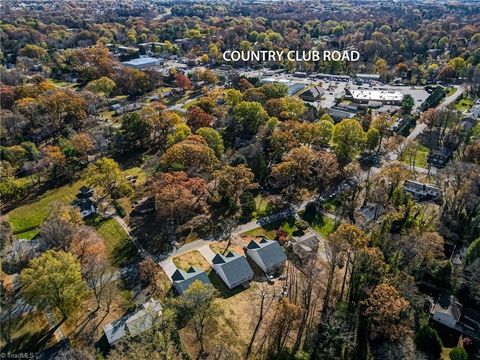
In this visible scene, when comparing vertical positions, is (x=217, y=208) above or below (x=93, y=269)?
below

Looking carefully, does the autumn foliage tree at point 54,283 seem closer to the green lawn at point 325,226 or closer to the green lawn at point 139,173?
the green lawn at point 139,173

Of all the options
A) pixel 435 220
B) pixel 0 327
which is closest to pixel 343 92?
pixel 435 220

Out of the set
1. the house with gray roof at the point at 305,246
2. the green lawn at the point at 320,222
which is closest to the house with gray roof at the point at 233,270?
the house with gray roof at the point at 305,246

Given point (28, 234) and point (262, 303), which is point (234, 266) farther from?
point (28, 234)

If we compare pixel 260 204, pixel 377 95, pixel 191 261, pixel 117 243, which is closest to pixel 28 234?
pixel 117 243

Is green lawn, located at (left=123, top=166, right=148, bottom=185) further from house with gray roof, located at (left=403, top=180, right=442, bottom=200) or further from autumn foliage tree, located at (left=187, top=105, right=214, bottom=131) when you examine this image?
house with gray roof, located at (left=403, top=180, right=442, bottom=200)

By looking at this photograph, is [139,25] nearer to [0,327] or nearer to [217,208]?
[217,208]
